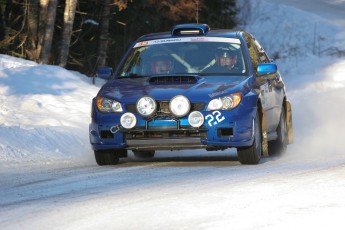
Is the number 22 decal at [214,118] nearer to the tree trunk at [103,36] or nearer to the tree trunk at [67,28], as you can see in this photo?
the tree trunk at [67,28]

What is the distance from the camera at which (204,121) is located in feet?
37.9

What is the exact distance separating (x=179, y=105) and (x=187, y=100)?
103 mm

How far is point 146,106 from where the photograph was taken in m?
11.6

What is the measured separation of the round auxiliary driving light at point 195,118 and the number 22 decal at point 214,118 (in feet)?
0.22

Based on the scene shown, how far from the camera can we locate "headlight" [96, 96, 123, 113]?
11837mm

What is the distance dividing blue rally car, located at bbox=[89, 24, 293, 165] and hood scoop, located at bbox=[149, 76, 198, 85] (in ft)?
0.04

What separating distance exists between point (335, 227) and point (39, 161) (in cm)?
705

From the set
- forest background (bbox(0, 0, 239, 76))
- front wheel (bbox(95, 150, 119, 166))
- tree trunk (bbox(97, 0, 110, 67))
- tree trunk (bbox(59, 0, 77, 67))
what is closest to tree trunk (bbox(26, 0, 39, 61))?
forest background (bbox(0, 0, 239, 76))

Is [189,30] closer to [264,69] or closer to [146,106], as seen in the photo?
[264,69]

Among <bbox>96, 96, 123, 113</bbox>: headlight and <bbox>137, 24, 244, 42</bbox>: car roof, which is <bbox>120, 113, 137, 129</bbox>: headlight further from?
<bbox>137, 24, 244, 42</bbox>: car roof

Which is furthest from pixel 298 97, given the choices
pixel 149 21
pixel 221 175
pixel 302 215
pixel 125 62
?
pixel 302 215

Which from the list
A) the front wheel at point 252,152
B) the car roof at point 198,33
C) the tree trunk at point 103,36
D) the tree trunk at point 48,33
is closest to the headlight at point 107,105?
the front wheel at point 252,152

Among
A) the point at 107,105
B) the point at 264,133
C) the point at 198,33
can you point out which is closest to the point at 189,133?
the point at 107,105

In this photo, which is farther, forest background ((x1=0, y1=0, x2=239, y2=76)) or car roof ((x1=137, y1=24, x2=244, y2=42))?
forest background ((x1=0, y1=0, x2=239, y2=76))
